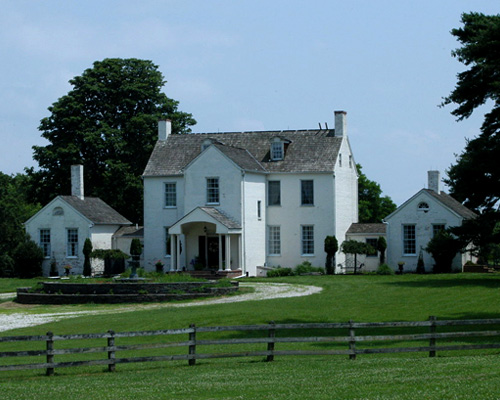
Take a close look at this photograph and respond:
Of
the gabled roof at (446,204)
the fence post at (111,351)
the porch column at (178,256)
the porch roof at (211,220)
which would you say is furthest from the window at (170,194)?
the fence post at (111,351)

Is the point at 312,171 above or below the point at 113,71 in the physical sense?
below

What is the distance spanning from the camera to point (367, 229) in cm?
5325

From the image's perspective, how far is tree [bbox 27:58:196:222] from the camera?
62625 mm

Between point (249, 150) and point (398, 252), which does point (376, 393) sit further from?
point (249, 150)

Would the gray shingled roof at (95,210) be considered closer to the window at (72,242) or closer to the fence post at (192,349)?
the window at (72,242)

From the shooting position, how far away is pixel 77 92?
210ft

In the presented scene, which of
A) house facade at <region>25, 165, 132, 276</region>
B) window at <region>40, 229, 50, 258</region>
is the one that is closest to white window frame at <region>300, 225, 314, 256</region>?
house facade at <region>25, 165, 132, 276</region>

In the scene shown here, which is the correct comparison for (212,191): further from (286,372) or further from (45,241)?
(286,372)

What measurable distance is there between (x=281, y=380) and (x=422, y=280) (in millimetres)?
26817

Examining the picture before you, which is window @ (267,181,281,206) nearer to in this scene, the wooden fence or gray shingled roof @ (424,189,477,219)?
gray shingled roof @ (424,189,477,219)

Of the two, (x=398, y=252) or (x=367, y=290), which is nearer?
(x=367, y=290)

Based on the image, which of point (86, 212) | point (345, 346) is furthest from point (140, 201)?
point (345, 346)

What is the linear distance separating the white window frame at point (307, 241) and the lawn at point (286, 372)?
20.9 metres

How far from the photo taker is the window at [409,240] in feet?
167
